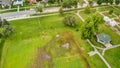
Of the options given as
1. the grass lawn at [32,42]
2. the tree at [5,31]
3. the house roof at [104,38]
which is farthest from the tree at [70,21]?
the tree at [5,31]

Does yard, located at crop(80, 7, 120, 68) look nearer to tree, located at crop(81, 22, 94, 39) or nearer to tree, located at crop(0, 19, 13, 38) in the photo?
tree, located at crop(81, 22, 94, 39)

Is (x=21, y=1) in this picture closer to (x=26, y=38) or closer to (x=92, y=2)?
(x=26, y=38)

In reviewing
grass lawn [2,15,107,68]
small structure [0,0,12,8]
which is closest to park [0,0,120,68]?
grass lawn [2,15,107,68]

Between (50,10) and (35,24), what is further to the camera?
(50,10)

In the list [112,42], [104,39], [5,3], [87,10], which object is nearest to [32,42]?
[104,39]

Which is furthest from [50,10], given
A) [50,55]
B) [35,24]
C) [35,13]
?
[50,55]

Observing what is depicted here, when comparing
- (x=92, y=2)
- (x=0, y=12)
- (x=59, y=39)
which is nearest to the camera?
(x=59, y=39)

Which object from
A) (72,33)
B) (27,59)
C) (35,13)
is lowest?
(27,59)

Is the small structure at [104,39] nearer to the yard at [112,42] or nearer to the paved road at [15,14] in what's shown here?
the yard at [112,42]
